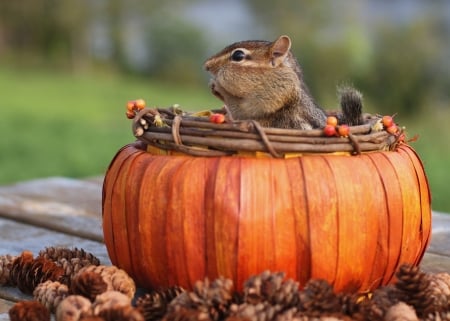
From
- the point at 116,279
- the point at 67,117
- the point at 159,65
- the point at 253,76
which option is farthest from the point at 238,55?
the point at 159,65

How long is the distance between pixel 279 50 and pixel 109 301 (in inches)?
35.0

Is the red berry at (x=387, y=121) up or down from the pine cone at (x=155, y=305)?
up

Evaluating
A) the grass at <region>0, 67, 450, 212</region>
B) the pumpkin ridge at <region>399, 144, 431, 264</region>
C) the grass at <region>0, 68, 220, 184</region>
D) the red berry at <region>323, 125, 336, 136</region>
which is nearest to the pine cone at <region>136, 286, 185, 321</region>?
the red berry at <region>323, 125, 336, 136</region>

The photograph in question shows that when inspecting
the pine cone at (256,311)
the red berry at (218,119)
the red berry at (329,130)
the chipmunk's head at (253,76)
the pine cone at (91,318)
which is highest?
the chipmunk's head at (253,76)

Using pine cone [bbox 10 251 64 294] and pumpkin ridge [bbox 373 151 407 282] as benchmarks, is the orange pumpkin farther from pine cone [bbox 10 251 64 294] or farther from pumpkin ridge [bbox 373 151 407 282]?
pine cone [bbox 10 251 64 294]

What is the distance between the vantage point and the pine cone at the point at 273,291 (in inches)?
72.1

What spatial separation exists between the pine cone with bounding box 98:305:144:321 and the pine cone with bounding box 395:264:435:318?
2.02 feet

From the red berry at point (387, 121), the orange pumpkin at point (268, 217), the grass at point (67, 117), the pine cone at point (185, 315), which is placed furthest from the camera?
the grass at point (67, 117)

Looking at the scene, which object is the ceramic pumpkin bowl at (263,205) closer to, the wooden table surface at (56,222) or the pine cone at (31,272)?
the pine cone at (31,272)

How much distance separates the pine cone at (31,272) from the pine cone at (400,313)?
87 cm

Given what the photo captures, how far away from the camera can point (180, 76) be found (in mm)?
14562

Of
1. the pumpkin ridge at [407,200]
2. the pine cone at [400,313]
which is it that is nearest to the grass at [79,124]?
the pumpkin ridge at [407,200]

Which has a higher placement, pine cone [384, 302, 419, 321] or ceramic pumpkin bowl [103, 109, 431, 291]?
ceramic pumpkin bowl [103, 109, 431, 291]

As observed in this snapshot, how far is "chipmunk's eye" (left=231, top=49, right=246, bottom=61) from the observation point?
236cm
